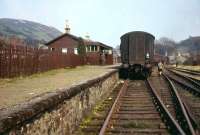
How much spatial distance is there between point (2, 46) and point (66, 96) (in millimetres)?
10268

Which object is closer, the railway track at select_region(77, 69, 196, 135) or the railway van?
the railway track at select_region(77, 69, 196, 135)

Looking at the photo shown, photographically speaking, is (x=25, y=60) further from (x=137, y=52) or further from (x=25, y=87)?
(x=137, y=52)

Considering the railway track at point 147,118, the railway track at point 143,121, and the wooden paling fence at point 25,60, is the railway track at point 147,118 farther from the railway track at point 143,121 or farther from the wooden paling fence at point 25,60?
the wooden paling fence at point 25,60

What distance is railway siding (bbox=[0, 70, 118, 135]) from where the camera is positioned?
5.24 meters

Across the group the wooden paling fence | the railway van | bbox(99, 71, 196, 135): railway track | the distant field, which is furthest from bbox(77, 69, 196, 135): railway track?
the railway van

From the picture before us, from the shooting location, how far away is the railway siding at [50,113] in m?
5.24

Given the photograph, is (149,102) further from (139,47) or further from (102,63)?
(102,63)

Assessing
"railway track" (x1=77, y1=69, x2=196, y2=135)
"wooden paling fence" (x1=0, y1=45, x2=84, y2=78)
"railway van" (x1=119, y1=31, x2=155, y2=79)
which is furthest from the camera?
"railway van" (x1=119, y1=31, x2=155, y2=79)

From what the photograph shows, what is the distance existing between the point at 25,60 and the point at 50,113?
14.3 metres

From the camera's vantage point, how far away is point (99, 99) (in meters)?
14.6

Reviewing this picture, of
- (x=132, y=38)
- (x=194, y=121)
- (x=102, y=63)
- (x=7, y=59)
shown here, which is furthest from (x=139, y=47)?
(x=102, y=63)

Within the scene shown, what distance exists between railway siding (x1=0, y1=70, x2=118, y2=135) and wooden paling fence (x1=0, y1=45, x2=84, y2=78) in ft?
23.4

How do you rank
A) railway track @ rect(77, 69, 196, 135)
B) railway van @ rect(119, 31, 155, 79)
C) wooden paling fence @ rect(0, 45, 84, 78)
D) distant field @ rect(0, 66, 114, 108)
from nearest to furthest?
1. railway track @ rect(77, 69, 196, 135)
2. distant field @ rect(0, 66, 114, 108)
3. wooden paling fence @ rect(0, 45, 84, 78)
4. railway van @ rect(119, 31, 155, 79)

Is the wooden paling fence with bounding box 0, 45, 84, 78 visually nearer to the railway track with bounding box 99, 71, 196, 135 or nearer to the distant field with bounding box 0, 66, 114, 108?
the distant field with bounding box 0, 66, 114, 108
